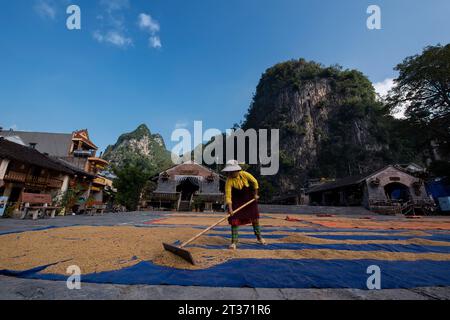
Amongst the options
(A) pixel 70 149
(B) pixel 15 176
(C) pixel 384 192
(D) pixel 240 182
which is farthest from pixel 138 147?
(D) pixel 240 182

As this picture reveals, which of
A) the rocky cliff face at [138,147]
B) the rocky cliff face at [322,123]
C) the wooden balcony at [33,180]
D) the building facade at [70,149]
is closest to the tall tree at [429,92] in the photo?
the rocky cliff face at [322,123]

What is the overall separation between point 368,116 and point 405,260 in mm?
49370

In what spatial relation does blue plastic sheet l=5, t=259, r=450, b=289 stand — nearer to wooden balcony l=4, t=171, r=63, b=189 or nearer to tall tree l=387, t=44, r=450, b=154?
wooden balcony l=4, t=171, r=63, b=189

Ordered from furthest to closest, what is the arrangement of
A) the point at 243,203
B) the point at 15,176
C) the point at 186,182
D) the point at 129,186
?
the point at 186,182, the point at 129,186, the point at 15,176, the point at 243,203

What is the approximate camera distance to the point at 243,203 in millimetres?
4031

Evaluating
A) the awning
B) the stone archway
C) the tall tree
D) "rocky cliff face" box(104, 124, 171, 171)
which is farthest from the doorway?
"rocky cliff face" box(104, 124, 171, 171)

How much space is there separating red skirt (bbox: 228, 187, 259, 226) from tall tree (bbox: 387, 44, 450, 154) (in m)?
22.3

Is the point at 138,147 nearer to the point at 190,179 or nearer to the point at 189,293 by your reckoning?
the point at 190,179

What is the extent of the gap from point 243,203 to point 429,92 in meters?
24.3

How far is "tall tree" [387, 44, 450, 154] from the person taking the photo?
1767 cm

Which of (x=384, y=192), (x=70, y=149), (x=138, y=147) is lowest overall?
(x=384, y=192)

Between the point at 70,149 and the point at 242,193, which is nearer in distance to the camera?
the point at 242,193

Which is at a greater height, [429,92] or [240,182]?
[429,92]
